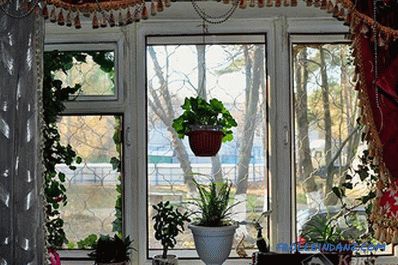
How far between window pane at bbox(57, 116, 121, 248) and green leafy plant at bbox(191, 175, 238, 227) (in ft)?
1.36

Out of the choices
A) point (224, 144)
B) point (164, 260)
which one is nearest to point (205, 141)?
point (224, 144)

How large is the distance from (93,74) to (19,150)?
75 cm

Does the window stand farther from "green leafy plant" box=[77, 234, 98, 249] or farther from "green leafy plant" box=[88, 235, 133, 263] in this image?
"green leafy plant" box=[88, 235, 133, 263]

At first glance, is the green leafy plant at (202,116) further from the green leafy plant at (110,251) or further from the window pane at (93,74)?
the green leafy plant at (110,251)

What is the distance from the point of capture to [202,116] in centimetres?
233

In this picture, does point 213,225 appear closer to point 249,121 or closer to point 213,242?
point 213,242

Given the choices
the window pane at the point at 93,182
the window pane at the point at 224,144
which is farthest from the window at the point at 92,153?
the window pane at the point at 224,144

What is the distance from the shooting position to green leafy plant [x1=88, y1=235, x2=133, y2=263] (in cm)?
226

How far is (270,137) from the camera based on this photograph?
250 cm

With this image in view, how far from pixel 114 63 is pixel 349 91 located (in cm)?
117

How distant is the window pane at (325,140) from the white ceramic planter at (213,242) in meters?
0.41

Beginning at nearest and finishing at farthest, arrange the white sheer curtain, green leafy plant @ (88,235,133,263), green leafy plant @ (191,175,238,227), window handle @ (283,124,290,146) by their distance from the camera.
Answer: the white sheer curtain < green leafy plant @ (88,235,133,263) < green leafy plant @ (191,175,238,227) < window handle @ (283,124,290,146)

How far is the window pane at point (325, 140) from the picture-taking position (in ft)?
8.18

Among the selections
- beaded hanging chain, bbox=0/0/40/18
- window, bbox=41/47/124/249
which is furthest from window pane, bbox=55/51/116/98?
beaded hanging chain, bbox=0/0/40/18
